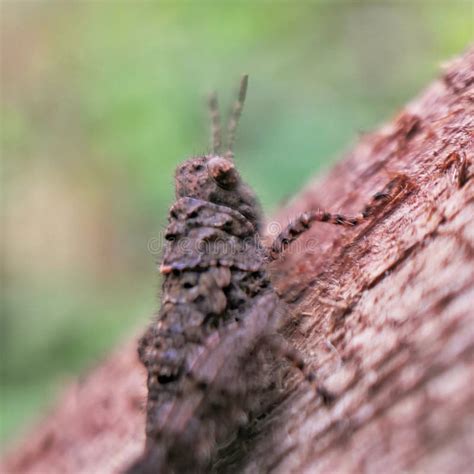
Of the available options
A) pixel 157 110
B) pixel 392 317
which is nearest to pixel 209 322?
pixel 392 317

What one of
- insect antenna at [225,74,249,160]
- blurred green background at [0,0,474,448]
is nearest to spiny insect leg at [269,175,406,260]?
insect antenna at [225,74,249,160]

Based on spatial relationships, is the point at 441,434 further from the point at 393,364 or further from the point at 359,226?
the point at 359,226

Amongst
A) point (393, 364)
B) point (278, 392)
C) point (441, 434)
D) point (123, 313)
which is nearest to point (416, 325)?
point (393, 364)

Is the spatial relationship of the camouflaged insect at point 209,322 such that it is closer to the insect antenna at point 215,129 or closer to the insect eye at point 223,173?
the insect eye at point 223,173

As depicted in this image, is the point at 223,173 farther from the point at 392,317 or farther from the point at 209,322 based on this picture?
the point at 392,317

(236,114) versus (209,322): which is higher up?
(236,114)

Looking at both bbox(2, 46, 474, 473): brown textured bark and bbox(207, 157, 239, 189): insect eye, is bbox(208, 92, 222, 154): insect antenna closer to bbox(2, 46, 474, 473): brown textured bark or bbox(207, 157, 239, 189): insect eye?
bbox(207, 157, 239, 189): insect eye
